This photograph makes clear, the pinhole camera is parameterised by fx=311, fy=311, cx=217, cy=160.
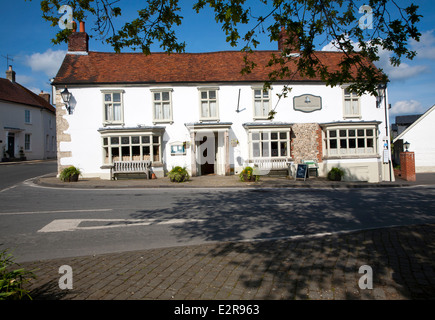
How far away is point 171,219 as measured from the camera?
779 cm

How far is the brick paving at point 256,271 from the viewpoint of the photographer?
357cm

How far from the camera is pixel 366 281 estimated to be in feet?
12.3

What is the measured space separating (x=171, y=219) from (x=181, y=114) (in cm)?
1290

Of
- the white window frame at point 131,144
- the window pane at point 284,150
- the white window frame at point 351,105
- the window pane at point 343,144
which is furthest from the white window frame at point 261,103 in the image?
the white window frame at point 131,144

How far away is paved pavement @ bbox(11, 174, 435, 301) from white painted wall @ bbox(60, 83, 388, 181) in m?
14.7

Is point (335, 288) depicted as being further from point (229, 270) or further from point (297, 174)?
point (297, 174)

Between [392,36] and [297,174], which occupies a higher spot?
[392,36]

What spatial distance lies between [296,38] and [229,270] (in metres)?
4.64

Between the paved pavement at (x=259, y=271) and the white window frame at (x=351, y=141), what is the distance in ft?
49.1

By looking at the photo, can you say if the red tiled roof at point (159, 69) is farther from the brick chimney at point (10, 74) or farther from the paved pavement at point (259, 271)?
the brick chimney at point (10, 74)

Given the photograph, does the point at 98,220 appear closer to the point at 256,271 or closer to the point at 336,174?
the point at 256,271

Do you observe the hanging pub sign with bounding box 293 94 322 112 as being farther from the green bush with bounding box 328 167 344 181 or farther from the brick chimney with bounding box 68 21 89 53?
the brick chimney with bounding box 68 21 89 53

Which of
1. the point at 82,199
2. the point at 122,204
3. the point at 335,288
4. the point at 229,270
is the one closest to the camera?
the point at 335,288

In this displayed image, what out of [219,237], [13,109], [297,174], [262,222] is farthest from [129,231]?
[13,109]
